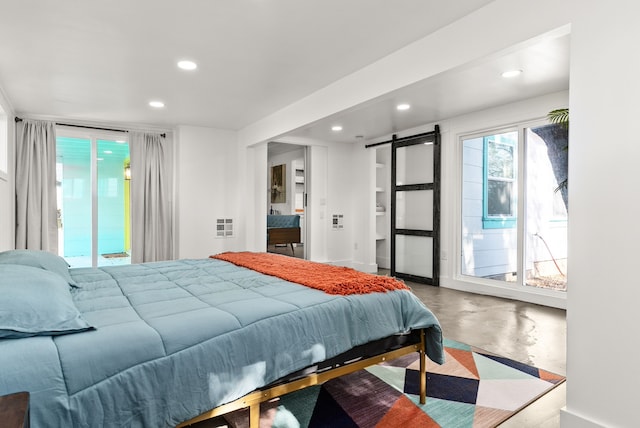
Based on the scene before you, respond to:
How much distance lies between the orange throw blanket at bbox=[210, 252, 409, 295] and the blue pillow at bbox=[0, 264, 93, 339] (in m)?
1.24

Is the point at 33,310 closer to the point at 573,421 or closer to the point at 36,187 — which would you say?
the point at 573,421

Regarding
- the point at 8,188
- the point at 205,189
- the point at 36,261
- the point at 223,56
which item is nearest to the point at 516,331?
the point at 223,56

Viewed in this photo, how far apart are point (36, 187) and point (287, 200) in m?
4.72

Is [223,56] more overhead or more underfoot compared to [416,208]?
more overhead

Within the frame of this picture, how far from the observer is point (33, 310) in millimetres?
1410

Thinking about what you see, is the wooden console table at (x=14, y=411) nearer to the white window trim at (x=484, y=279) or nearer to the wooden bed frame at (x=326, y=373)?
the wooden bed frame at (x=326, y=373)

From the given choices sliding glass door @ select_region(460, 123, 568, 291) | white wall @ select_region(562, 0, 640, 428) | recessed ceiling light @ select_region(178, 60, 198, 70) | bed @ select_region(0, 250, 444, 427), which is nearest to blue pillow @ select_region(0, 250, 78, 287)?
bed @ select_region(0, 250, 444, 427)

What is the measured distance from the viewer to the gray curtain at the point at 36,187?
4883mm

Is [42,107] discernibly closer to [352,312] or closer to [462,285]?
[352,312]

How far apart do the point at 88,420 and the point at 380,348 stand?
1.42 metres

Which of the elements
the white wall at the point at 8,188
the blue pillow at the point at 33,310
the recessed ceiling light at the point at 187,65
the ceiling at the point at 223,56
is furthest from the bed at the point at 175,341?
the white wall at the point at 8,188

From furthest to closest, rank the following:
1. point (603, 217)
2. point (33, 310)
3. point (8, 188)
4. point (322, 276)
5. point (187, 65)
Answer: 1. point (8, 188)
2. point (187, 65)
3. point (322, 276)
4. point (603, 217)
5. point (33, 310)

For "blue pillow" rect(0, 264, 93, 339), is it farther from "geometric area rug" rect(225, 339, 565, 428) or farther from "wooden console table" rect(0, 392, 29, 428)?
"geometric area rug" rect(225, 339, 565, 428)

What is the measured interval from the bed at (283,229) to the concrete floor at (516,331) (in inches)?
125
